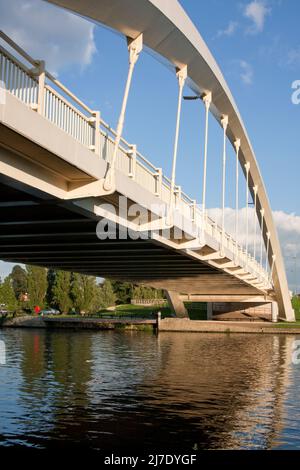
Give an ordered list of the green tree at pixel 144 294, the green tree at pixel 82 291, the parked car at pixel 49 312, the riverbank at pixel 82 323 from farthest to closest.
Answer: the green tree at pixel 144 294 → the parked car at pixel 49 312 → the green tree at pixel 82 291 → the riverbank at pixel 82 323

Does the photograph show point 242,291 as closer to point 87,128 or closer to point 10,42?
point 87,128

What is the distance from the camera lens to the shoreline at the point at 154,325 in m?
57.3

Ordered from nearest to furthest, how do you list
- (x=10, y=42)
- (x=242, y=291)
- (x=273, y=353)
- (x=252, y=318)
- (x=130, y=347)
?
(x=10, y=42), (x=273, y=353), (x=130, y=347), (x=242, y=291), (x=252, y=318)

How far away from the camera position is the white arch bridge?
11461 millimetres

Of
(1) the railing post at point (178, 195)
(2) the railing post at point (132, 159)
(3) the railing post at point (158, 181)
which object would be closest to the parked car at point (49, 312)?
(1) the railing post at point (178, 195)

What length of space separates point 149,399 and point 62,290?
6136 centimetres

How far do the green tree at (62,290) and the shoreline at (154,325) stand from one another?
44.7 ft

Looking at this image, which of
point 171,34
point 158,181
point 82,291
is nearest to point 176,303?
point 82,291

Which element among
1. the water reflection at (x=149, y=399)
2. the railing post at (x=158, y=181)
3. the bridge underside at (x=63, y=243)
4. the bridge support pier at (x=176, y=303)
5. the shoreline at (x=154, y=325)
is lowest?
the water reflection at (x=149, y=399)

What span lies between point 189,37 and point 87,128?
24.6ft

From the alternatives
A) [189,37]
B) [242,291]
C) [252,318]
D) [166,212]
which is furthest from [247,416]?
[252,318]

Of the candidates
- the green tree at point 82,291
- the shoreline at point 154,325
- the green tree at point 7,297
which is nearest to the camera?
the shoreline at point 154,325

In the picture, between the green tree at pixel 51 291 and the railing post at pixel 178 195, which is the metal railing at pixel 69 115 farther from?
the green tree at pixel 51 291
